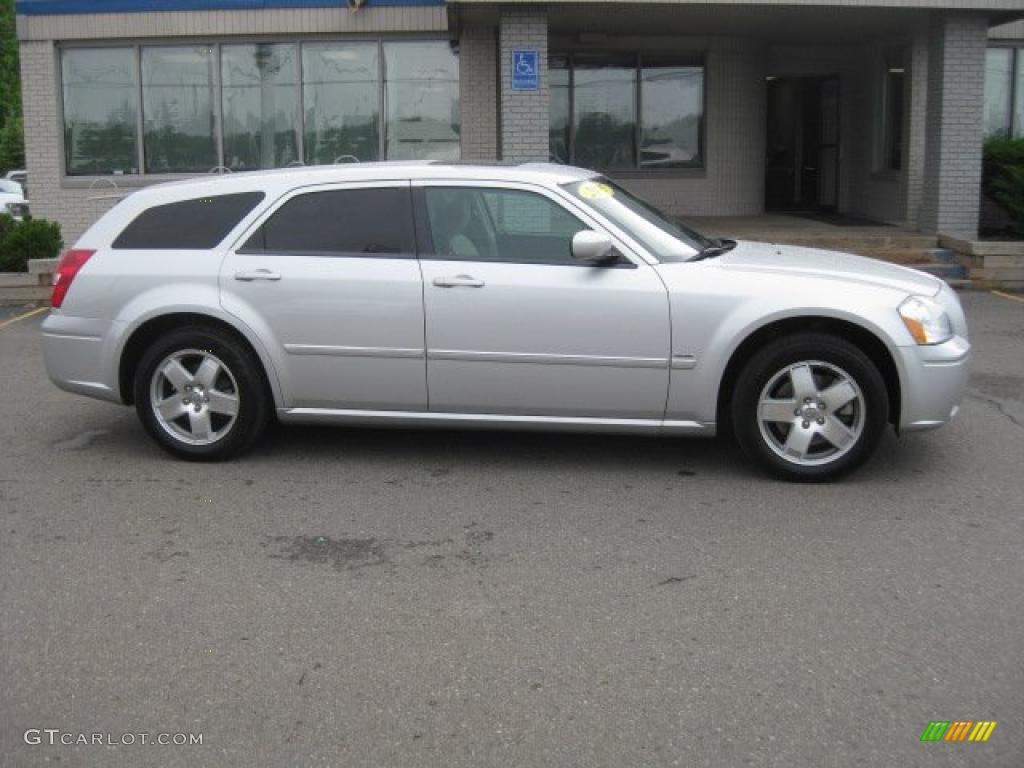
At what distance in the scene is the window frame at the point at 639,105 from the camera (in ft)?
59.2

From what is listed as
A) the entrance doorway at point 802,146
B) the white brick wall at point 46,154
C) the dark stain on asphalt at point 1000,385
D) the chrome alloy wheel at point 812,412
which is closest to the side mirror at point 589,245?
the chrome alloy wheel at point 812,412

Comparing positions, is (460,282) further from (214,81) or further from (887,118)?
(887,118)

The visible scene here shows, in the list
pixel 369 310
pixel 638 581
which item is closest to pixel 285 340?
pixel 369 310

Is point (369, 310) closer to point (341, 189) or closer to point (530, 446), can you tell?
point (341, 189)

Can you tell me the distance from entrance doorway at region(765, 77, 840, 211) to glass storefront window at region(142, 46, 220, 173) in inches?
349

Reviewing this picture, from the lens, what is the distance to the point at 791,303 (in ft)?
20.5

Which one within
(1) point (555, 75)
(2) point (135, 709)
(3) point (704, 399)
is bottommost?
(2) point (135, 709)

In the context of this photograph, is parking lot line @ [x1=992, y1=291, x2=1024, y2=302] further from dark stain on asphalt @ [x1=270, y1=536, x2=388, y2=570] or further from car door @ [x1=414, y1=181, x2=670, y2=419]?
dark stain on asphalt @ [x1=270, y1=536, x2=388, y2=570]

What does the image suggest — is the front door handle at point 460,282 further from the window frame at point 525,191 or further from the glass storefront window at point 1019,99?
the glass storefront window at point 1019,99

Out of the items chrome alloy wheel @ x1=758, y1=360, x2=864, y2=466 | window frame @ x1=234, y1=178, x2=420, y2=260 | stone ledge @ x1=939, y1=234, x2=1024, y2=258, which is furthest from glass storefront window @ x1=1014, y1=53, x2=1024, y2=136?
window frame @ x1=234, y1=178, x2=420, y2=260

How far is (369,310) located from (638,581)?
2324mm

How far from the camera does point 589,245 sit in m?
6.27

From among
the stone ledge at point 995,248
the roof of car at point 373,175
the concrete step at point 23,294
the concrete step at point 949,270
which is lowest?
the concrete step at point 23,294

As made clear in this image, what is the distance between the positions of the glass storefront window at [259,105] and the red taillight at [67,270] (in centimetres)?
1019
